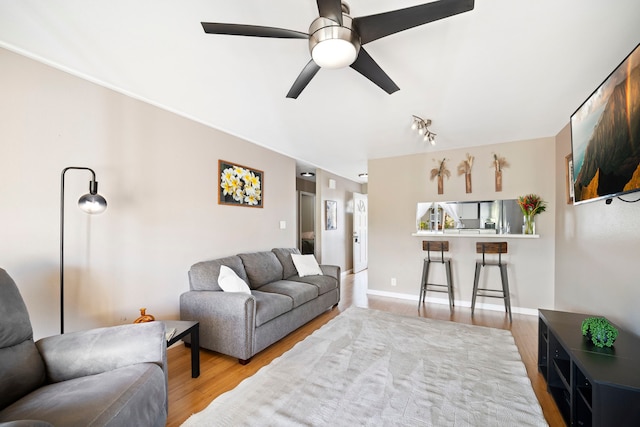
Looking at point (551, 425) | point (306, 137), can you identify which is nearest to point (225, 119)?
point (306, 137)

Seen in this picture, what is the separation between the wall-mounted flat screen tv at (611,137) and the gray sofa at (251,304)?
8.77 feet

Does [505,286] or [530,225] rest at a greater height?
[530,225]

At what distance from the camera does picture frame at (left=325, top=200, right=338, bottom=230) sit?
5.77 metres

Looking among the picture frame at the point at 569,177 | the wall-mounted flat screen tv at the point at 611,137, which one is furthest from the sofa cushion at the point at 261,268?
the picture frame at the point at 569,177

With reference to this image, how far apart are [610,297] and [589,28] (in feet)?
6.25

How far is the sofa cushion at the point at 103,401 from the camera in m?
1.07

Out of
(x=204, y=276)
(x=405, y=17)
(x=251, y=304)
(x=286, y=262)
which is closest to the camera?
(x=405, y=17)

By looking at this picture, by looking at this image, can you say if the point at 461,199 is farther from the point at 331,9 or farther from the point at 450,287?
the point at 331,9

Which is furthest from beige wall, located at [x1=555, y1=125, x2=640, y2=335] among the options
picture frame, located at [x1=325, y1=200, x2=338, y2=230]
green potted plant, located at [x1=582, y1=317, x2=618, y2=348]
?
picture frame, located at [x1=325, y1=200, x2=338, y2=230]

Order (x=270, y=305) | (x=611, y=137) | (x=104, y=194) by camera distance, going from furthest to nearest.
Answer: (x=270, y=305), (x=104, y=194), (x=611, y=137)

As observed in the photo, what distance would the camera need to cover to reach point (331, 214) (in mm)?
5949

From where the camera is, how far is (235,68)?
2.05 meters

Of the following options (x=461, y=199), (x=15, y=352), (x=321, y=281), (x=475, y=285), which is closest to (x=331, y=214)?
(x=321, y=281)

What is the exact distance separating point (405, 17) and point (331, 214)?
4803mm
